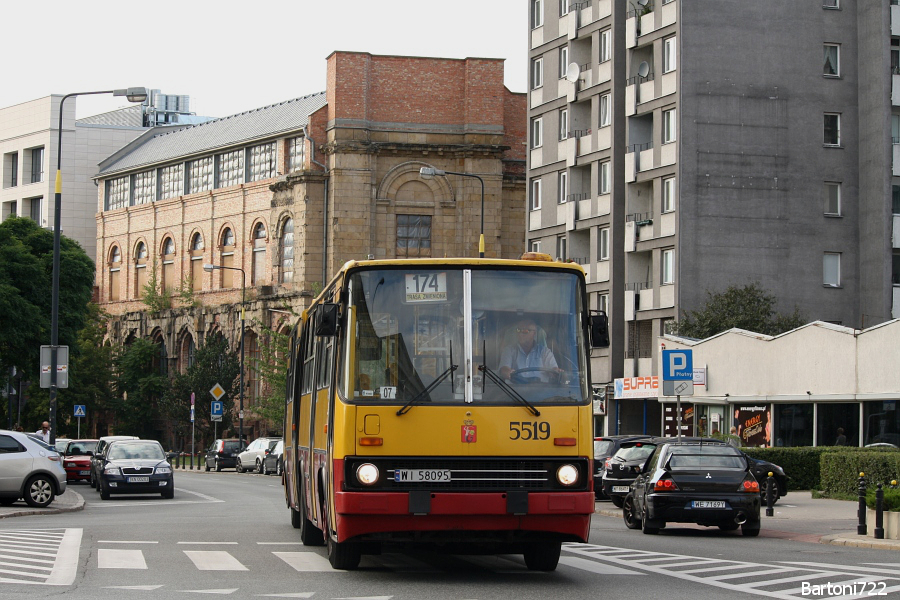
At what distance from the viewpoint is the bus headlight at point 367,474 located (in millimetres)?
13453

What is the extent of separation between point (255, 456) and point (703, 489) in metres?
41.1

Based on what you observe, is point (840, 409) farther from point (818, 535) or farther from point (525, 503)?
point (525, 503)

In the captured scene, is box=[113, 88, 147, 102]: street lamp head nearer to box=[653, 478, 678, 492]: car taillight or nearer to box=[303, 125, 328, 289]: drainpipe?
box=[653, 478, 678, 492]: car taillight

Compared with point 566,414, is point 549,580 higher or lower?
lower

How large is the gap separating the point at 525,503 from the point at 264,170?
245 feet

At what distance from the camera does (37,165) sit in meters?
104

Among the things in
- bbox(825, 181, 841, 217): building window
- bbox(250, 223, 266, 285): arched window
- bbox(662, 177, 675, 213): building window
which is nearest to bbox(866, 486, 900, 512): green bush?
bbox(662, 177, 675, 213): building window

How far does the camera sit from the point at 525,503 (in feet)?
44.0

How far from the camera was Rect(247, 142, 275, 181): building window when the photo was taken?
281ft

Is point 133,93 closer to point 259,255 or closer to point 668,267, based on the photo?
point 668,267

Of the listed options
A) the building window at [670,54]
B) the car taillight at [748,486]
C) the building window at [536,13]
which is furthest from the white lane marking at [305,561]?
the building window at [536,13]

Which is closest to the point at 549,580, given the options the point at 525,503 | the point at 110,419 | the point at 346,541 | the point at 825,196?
the point at 525,503

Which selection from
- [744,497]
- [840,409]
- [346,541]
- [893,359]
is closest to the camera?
[346,541]

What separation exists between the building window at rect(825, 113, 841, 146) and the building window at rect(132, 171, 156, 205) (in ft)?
175
